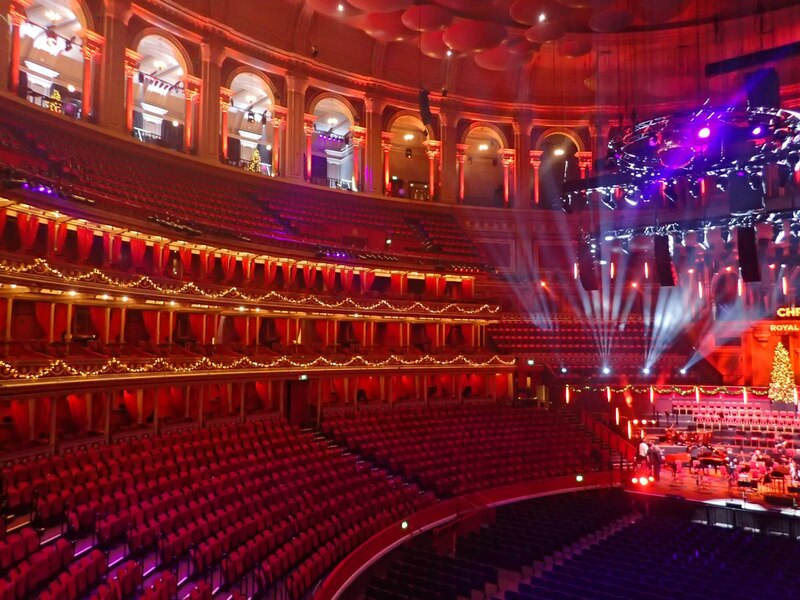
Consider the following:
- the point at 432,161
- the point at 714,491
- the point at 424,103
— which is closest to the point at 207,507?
the point at 714,491

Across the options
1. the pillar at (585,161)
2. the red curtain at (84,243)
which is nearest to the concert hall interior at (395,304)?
the red curtain at (84,243)

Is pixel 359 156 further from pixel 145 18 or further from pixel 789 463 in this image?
pixel 789 463

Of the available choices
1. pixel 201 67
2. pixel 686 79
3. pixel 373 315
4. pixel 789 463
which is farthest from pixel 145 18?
pixel 789 463

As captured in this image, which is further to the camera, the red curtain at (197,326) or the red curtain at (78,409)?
the red curtain at (197,326)

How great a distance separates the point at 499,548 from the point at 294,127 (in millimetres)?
17902

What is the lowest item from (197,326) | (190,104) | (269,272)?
(197,326)

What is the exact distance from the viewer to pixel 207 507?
10.9m

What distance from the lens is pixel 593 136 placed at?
28406 millimetres

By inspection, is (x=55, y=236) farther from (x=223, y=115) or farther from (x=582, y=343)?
(x=582, y=343)

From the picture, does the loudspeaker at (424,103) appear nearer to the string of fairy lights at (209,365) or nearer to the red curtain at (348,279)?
the red curtain at (348,279)

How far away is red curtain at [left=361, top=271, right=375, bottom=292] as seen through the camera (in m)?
22.9

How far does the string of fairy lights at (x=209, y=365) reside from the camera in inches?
434

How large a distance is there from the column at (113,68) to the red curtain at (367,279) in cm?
933

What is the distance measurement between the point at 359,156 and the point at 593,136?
10920 millimetres
